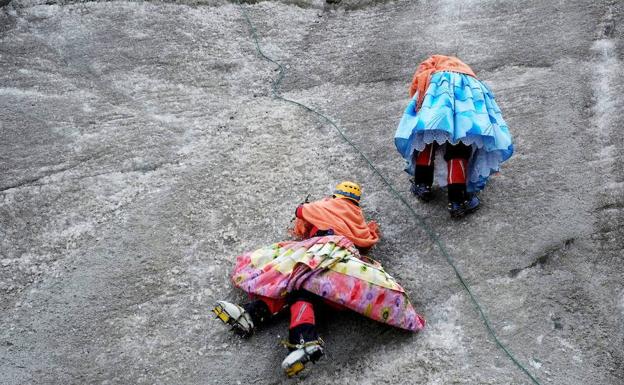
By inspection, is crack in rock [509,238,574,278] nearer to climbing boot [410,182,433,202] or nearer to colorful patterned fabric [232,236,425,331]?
colorful patterned fabric [232,236,425,331]

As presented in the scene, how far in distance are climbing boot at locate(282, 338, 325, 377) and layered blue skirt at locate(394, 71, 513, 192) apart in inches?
68.5

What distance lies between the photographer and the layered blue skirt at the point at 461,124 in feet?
14.3

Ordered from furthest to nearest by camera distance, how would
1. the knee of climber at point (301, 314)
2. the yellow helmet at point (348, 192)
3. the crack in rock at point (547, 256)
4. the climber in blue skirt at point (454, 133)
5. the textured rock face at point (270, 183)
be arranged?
the yellow helmet at point (348, 192)
the climber in blue skirt at point (454, 133)
the crack in rock at point (547, 256)
the textured rock face at point (270, 183)
the knee of climber at point (301, 314)

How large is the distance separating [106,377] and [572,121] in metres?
4.45

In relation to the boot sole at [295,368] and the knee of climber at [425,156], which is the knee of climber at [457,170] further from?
the boot sole at [295,368]

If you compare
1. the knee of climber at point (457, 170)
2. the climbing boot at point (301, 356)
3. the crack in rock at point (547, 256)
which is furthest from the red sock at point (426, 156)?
the climbing boot at point (301, 356)

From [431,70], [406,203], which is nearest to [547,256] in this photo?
[406,203]

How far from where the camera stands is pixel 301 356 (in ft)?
11.8

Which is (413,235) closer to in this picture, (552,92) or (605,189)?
(605,189)

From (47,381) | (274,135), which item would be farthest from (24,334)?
(274,135)

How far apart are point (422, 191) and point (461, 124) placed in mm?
789

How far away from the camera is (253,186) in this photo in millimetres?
5324

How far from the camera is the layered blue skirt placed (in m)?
4.35

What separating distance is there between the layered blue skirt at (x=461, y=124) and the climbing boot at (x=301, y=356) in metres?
1.74
